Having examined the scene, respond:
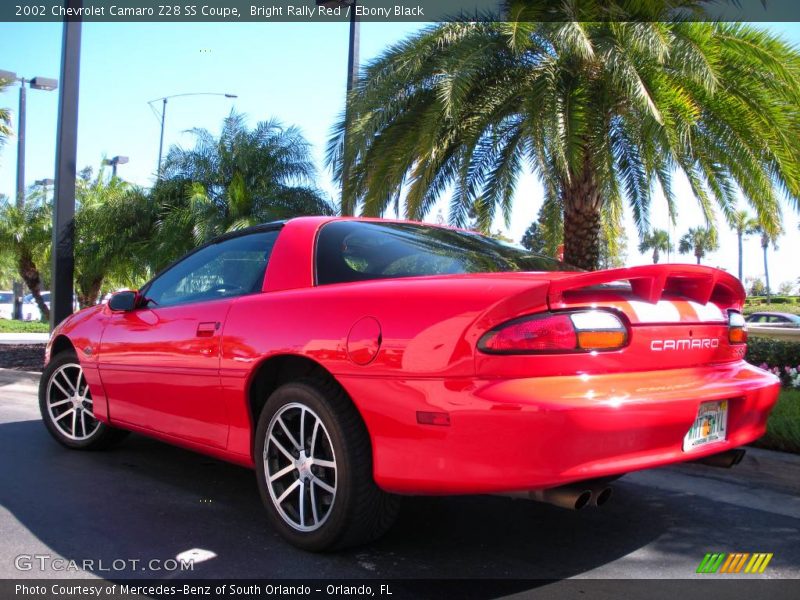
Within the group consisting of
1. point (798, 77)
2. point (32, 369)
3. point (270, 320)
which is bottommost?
point (32, 369)

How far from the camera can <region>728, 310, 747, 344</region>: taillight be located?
3.32 m

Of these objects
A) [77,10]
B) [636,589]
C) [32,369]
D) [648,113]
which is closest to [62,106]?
[77,10]

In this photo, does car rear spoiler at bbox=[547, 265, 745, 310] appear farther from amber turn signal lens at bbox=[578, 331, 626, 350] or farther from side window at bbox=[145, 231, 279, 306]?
side window at bbox=[145, 231, 279, 306]

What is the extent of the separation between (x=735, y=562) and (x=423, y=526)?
4.42 feet

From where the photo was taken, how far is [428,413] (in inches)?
106

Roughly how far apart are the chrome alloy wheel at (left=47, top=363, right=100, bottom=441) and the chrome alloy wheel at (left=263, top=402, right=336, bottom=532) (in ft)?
6.91

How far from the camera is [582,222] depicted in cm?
912

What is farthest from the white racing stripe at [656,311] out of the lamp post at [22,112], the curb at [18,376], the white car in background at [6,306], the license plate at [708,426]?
the white car in background at [6,306]

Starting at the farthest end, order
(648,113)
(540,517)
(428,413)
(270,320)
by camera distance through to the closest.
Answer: (648,113) → (540,517) → (270,320) → (428,413)

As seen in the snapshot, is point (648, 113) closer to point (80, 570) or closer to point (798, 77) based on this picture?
point (798, 77)

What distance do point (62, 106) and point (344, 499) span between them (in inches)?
328

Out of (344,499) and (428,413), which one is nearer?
(428,413)

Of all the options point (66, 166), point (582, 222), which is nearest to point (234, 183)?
point (66, 166)

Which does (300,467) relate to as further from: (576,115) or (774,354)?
(774,354)
